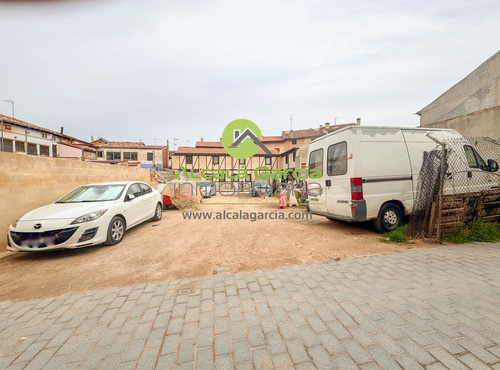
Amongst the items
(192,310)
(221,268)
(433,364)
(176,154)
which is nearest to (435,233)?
(433,364)

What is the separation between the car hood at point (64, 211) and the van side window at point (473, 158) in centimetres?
905

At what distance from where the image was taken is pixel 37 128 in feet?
73.5

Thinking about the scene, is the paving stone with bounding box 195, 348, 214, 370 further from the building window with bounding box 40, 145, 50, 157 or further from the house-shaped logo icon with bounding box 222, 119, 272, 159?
the building window with bounding box 40, 145, 50, 157

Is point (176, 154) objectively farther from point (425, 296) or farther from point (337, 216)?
point (425, 296)

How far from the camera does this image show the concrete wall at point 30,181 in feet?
15.3

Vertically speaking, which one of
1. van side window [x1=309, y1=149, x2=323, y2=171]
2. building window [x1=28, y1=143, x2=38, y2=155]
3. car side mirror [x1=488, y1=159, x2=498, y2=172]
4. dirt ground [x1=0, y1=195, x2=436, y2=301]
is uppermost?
building window [x1=28, y1=143, x2=38, y2=155]

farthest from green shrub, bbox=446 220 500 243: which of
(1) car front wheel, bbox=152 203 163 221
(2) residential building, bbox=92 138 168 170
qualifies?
(2) residential building, bbox=92 138 168 170

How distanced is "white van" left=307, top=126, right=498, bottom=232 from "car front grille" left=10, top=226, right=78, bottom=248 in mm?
6011

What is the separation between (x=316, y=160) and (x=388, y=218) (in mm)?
2394

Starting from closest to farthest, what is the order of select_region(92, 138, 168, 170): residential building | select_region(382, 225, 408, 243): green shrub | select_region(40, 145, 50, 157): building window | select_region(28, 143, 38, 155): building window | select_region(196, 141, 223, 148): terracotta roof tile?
select_region(382, 225, 408, 243): green shrub → select_region(28, 143, 38, 155): building window → select_region(40, 145, 50, 157): building window → select_region(92, 138, 168, 170): residential building → select_region(196, 141, 223, 148): terracotta roof tile

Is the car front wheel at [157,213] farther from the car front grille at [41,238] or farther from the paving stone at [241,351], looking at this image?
the paving stone at [241,351]

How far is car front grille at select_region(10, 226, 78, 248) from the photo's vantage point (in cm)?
375

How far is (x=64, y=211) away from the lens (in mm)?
4160

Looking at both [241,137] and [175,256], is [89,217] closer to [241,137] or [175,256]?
[175,256]
